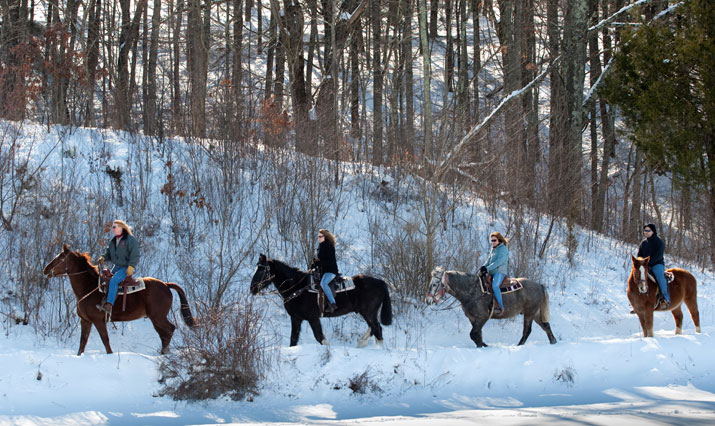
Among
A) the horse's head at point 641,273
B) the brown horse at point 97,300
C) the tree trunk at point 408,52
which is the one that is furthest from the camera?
the tree trunk at point 408,52

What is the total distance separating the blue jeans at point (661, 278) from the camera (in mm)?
12289

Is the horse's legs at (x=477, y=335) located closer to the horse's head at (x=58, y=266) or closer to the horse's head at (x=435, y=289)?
the horse's head at (x=435, y=289)

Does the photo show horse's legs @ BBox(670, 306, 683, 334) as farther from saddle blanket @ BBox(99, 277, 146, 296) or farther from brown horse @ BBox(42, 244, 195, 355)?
saddle blanket @ BBox(99, 277, 146, 296)

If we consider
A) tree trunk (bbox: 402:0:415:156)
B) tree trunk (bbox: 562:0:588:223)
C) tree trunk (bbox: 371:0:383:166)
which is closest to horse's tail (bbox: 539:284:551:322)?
tree trunk (bbox: 562:0:588:223)

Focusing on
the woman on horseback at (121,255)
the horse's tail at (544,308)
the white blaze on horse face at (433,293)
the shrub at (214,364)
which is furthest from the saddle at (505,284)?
the woman on horseback at (121,255)

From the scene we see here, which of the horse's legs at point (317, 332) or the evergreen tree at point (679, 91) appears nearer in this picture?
the horse's legs at point (317, 332)

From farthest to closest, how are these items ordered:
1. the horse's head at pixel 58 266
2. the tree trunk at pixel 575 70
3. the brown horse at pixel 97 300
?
1. the tree trunk at pixel 575 70
2. the brown horse at pixel 97 300
3. the horse's head at pixel 58 266

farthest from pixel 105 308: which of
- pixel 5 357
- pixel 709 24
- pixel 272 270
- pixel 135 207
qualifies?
pixel 709 24

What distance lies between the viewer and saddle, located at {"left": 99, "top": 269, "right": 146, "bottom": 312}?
34.6ft

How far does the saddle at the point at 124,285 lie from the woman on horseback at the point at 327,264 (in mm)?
3010

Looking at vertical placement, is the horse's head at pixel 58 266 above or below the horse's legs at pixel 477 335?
above

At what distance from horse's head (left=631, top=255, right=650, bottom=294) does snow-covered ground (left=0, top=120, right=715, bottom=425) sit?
3.25 ft

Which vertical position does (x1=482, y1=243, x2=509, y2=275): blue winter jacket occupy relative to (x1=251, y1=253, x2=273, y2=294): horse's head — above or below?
above

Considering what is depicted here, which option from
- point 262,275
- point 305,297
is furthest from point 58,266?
point 305,297
